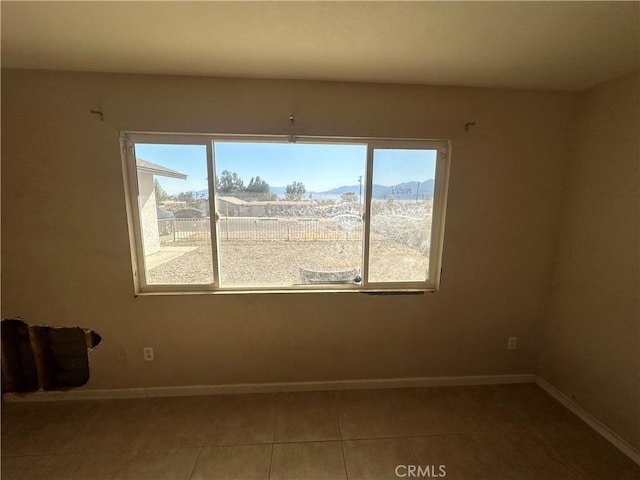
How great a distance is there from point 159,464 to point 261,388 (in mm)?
711

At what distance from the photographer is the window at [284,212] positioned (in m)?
1.75

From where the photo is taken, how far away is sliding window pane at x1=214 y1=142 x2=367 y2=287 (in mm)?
1783

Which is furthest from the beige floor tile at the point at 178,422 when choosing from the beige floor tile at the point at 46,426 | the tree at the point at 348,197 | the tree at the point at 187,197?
the tree at the point at 348,197

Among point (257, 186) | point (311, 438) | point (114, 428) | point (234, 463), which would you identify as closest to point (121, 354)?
point (114, 428)

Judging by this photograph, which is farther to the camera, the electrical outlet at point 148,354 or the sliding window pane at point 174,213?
the electrical outlet at point 148,354

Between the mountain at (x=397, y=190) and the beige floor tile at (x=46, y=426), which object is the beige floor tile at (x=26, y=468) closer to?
the beige floor tile at (x=46, y=426)

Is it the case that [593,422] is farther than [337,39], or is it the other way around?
[593,422]

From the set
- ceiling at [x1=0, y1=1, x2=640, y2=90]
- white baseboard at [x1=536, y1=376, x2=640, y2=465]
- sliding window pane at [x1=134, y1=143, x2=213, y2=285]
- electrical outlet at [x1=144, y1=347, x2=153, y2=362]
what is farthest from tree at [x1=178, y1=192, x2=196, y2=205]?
white baseboard at [x1=536, y1=376, x2=640, y2=465]

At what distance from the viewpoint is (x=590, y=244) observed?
5.48ft

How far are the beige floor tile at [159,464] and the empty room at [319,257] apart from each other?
12 millimetres

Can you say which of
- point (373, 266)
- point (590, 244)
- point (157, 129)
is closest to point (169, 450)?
point (373, 266)

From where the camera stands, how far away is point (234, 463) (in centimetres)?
139

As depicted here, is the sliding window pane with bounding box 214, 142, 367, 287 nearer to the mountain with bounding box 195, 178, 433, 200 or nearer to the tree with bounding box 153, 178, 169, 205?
the mountain with bounding box 195, 178, 433, 200

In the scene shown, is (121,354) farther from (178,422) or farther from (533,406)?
(533,406)
